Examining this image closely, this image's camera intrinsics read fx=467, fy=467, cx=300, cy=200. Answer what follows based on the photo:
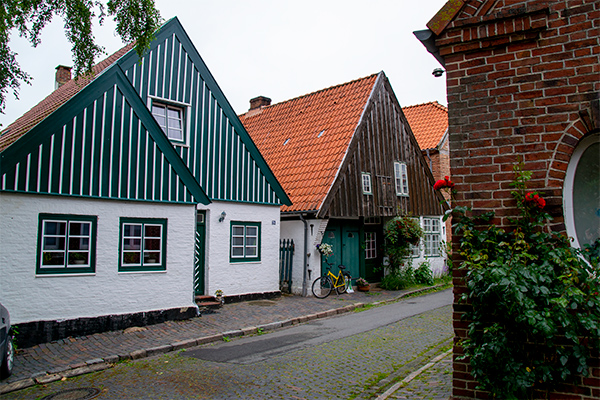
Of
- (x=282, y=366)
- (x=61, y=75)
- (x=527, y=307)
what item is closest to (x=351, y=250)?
(x=282, y=366)

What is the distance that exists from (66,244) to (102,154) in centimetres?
204

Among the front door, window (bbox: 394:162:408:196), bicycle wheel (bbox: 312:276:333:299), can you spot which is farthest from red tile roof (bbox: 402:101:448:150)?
bicycle wheel (bbox: 312:276:333:299)

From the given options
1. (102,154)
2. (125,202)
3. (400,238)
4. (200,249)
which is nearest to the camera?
(102,154)

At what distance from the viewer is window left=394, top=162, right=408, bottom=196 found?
18844 mm

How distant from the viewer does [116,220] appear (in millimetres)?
10164

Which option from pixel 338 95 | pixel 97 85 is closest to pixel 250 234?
pixel 97 85

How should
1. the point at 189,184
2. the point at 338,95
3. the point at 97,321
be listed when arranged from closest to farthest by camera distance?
the point at 97,321, the point at 189,184, the point at 338,95

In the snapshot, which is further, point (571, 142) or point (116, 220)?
point (116, 220)

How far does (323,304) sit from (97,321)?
20.8 ft

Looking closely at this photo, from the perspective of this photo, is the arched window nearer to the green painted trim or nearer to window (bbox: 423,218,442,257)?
the green painted trim

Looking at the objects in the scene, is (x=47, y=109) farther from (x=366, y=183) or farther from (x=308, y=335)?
(x=366, y=183)

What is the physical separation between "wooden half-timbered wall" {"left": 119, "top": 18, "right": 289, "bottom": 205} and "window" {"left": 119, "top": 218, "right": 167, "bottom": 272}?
8.22 feet

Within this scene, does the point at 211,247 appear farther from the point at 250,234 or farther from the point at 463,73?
the point at 463,73

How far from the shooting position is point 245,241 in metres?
13.9
